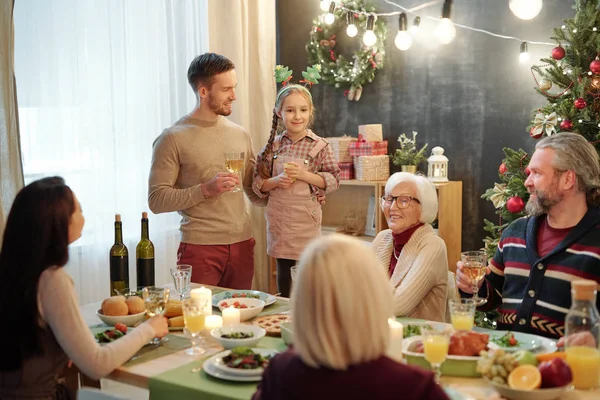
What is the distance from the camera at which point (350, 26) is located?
4832 mm

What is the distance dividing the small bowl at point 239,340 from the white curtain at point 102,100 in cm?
A: 206

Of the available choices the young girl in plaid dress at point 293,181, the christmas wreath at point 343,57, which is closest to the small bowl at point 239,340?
the young girl in plaid dress at point 293,181

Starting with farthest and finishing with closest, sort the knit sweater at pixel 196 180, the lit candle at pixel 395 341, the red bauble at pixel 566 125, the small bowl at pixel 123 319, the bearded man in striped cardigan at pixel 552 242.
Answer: the red bauble at pixel 566 125, the knit sweater at pixel 196 180, the bearded man in striped cardigan at pixel 552 242, the small bowl at pixel 123 319, the lit candle at pixel 395 341

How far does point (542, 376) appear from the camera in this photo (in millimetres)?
1800

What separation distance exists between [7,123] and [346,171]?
2294 millimetres

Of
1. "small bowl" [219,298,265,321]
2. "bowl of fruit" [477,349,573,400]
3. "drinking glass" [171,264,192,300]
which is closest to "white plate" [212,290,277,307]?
"small bowl" [219,298,265,321]

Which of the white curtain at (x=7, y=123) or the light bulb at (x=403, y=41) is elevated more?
the light bulb at (x=403, y=41)

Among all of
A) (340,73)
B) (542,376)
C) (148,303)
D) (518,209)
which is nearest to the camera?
(542,376)

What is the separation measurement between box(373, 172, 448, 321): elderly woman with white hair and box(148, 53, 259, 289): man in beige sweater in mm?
821

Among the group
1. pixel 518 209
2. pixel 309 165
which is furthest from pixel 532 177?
pixel 309 165

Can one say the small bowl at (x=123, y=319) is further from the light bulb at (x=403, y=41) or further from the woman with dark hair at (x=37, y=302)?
the light bulb at (x=403, y=41)

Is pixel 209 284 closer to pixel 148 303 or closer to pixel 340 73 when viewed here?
pixel 148 303

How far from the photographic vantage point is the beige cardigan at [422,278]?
2.71 m

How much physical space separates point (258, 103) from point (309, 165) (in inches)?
59.4
